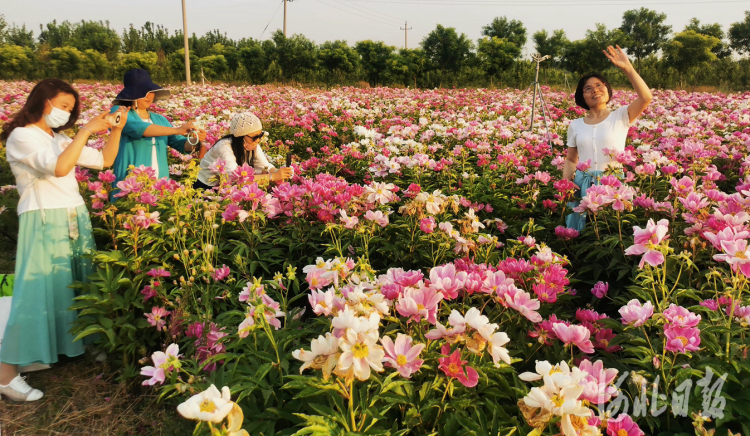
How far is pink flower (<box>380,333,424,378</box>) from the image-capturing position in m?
1.18

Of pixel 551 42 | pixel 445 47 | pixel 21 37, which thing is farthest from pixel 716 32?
pixel 21 37

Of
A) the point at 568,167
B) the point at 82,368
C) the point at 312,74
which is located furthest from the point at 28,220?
the point at 312,74

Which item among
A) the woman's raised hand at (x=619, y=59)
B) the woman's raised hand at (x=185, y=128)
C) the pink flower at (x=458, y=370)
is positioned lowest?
the pink flower at (x=458, y=370)

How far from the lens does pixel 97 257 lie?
2.46 metres

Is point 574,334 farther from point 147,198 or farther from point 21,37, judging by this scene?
point 21,37

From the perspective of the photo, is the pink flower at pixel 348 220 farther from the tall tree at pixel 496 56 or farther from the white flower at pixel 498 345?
the tall tree at pixel 496 56

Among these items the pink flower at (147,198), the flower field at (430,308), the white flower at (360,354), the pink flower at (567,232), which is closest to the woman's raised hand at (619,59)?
the flower field at (430,308)

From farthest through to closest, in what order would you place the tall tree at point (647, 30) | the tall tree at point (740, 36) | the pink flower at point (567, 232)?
the tall tree at point (740, 36) → the tall tree at point (647, 30) → the pink flower at point (567, 232)

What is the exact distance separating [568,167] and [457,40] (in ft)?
90.1

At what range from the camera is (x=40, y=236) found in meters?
2.51

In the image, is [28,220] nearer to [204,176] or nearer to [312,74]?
[204,176]

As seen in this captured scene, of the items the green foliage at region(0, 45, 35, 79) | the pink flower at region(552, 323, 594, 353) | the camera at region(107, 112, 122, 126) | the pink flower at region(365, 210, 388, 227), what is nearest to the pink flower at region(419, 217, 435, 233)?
the pink flower at region(365, 210, 388, 227)

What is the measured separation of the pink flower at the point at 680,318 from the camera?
1.33 meters

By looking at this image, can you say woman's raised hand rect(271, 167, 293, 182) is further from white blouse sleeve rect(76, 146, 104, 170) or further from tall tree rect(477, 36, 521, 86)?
tall tree rect(477, 36, 521, 86)
